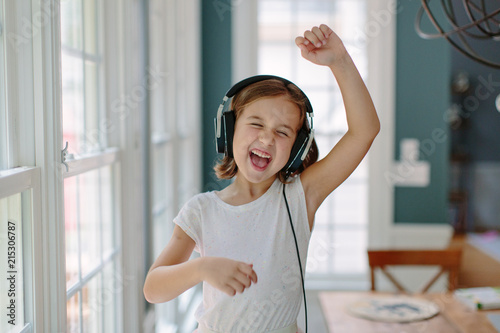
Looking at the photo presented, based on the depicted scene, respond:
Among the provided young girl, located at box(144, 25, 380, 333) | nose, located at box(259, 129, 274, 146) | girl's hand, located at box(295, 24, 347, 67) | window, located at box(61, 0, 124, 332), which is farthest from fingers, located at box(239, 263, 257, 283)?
window, located at box(61, 0, 124, 332)

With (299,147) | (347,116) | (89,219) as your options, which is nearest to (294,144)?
(299,147)

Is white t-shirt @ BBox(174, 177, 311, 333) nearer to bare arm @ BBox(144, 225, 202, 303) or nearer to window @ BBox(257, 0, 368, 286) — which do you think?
bare arm @ BBox(144, 225, 202, 303)

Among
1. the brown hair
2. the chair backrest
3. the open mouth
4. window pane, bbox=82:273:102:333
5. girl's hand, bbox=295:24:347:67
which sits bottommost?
the chair backrest

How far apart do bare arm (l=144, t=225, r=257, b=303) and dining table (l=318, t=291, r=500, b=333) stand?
0.98 metres

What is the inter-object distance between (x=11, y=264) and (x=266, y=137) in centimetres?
55

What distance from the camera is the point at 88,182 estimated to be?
62.4 inches

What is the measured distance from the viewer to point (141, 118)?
2156 millimetres

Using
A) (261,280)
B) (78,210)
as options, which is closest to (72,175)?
(78,210)

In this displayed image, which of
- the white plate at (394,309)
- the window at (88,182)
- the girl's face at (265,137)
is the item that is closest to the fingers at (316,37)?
the girl's face at (265,137)

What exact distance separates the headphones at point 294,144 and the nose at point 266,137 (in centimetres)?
7

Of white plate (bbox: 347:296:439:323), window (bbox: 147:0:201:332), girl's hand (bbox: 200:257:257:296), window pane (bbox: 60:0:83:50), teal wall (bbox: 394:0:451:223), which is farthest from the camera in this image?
teal wall (bbox: 394:0:451:223)

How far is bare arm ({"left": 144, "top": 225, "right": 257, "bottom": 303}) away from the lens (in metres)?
0.76

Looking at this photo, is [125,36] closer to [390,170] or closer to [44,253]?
[44,253]

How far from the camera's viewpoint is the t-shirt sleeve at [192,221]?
→ 101 centimetres
